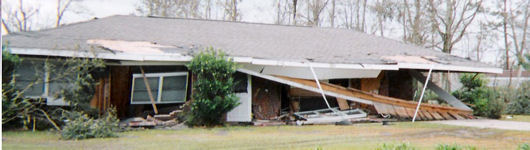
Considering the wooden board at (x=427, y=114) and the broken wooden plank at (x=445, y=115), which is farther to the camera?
the broken wooden plank at (x=445, y=115)

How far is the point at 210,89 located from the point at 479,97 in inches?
411

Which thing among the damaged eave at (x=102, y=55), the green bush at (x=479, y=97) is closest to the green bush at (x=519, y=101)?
the green bush at (x=479, y=97)

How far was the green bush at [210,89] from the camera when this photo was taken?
1084 cm

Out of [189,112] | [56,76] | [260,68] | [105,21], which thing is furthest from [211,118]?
[105,21]

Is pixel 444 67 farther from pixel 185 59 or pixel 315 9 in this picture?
pixel 315 9

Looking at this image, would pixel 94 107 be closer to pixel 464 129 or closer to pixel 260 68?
pixel 260 68

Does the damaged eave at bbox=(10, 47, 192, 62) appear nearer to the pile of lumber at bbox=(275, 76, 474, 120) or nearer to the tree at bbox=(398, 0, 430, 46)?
the pile of lumber at bbox=(275, 76, 474, 120)

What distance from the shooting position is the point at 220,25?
17.0 m

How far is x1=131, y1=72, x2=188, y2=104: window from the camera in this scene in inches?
474

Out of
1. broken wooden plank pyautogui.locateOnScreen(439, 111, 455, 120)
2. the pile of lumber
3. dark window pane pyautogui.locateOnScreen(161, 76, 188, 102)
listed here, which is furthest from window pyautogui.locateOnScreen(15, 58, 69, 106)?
broken wooden plank pyautogui.locateOnScreen(439, 111, 455, 120)

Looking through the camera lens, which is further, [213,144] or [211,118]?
[211,118]

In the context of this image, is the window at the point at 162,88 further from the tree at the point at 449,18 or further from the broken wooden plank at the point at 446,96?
the tree at the point at 449,18

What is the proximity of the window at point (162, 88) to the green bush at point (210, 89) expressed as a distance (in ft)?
3.90

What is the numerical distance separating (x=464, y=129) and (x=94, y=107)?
982 centimetres
